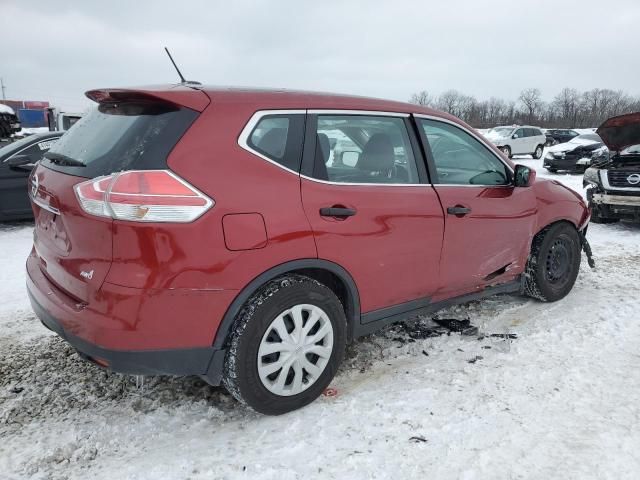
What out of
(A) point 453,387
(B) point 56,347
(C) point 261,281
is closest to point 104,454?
(C) point 261,281

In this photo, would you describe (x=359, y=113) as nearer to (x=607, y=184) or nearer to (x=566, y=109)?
(x=607, y=184)

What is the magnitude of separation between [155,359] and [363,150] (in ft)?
5.57

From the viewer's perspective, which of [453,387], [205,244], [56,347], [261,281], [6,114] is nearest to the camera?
[205,244]

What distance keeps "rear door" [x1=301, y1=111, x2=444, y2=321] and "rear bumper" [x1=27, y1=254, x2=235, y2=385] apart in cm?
77

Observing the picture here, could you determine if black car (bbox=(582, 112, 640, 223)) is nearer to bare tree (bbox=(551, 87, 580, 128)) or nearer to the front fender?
the front fender

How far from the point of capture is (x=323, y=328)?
2.74 meters

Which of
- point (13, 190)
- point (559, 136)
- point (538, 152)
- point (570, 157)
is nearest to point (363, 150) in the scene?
point (13, 190)

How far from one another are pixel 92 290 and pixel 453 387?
2.11 meters

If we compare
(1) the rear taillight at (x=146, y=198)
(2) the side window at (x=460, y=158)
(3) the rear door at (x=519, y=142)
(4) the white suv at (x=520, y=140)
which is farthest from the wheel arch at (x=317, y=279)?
(3) the rear door at (x=519, y=142)

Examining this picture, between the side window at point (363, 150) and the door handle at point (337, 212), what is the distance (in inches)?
6.8

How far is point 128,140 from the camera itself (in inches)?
92.1

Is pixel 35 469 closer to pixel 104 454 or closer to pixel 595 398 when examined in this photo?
pixel 104 454

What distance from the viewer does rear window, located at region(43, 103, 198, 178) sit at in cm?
226

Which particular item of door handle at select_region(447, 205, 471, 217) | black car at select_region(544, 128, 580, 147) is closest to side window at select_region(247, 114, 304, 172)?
door handle at select_region(447, 205, 471, 217)
